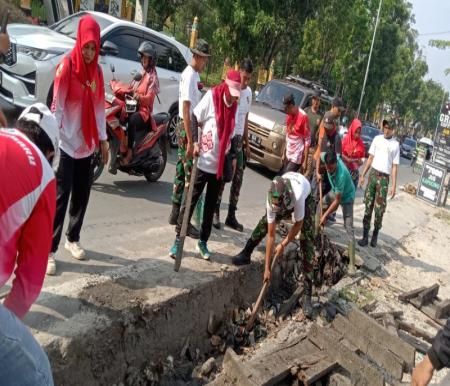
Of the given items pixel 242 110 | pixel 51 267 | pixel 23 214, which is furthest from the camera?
pixel 242 110

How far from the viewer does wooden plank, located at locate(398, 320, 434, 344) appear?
5.25 m

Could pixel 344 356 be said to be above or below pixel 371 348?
above

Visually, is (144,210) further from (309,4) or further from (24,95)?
(309,4)

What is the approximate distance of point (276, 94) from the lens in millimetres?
10727

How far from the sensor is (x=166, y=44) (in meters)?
9.09

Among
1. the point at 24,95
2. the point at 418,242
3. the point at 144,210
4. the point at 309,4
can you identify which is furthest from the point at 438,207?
the point at 24,95

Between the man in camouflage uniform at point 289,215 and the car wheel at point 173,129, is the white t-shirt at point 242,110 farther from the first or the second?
the car wheel at point 173,129

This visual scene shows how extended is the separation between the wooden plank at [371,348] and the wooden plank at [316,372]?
1.92 feet

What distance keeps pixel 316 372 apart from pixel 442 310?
2.78m

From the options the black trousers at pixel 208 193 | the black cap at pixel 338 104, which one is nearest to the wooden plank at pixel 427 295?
the black cap at pixel 338 104

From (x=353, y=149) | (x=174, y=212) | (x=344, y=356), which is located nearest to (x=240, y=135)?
(x=174, y=212)

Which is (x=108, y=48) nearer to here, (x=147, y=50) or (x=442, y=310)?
(x=147, y=50)

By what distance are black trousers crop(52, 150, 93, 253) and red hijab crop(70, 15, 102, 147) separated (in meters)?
0.20

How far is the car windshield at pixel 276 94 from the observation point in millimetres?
10367
